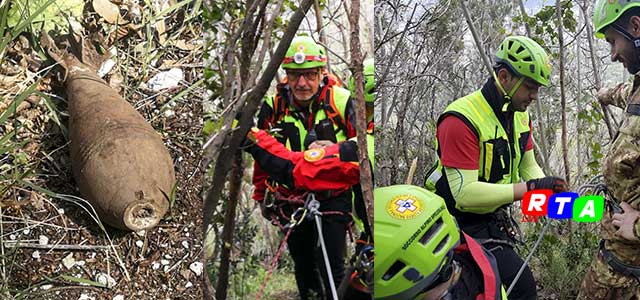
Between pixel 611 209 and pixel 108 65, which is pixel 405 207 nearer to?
pixel 611 209

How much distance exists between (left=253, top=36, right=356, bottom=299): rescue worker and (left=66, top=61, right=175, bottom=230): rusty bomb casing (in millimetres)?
261

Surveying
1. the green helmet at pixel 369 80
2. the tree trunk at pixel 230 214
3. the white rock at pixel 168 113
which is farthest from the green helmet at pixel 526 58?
the white rock at pixel 168 113

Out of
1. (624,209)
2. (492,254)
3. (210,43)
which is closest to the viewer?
(624,209)

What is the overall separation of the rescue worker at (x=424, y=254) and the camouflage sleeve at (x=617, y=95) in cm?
45

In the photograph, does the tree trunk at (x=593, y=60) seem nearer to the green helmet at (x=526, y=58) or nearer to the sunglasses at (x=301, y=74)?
the green helmet at (x=526, y=58)

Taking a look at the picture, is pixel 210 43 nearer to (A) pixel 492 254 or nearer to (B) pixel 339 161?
(B) pixel 339 161

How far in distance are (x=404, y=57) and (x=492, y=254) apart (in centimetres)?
54

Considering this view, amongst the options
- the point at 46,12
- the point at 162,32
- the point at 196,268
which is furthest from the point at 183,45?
the point at 196,268

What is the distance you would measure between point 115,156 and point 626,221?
1234mm

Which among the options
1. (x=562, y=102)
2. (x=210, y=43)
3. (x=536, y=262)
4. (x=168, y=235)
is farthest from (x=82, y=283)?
(x=562, y=102)

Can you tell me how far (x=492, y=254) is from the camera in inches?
82.3

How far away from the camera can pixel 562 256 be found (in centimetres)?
206

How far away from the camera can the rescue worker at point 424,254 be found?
2025mm

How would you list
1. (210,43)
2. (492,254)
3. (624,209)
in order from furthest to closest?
(210,43) → (492,254) → (624,209)
